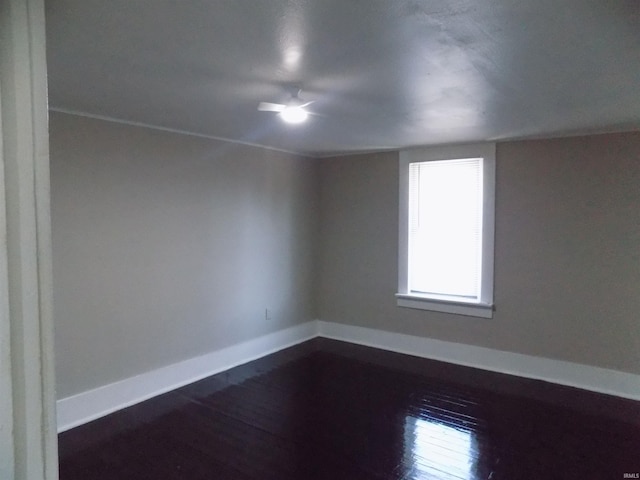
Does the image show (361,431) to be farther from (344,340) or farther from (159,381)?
(344,340)

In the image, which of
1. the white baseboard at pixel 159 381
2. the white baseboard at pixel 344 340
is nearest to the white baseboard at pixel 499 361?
the white baseboard at pixel 344 340

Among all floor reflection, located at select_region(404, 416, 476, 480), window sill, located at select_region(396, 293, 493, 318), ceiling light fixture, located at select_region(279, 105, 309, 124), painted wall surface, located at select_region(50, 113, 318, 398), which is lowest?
floor reflection, located at select_region(404, 416, 476, 480)

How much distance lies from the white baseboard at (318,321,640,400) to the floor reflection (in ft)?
4.65

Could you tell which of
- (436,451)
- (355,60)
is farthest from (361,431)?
(355,60)

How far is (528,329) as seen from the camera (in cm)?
423

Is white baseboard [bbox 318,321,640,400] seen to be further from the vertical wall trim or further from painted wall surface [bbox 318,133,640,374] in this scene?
the vertical wall trim

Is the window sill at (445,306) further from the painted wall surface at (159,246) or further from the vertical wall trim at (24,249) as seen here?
the vertical wall trim at (24,249)

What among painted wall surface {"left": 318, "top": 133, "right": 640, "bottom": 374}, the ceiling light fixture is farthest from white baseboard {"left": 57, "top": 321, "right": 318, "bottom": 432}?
the ceiling light fixture

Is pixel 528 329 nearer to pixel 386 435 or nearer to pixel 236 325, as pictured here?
pixel 386 435

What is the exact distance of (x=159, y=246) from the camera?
3799mm

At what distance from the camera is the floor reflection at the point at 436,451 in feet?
8.78

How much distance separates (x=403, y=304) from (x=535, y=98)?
2823mm

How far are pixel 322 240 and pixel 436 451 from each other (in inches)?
124

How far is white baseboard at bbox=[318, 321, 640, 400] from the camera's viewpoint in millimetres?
3832
